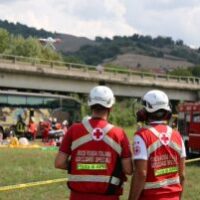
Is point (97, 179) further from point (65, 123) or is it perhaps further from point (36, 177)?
point (65, 123)

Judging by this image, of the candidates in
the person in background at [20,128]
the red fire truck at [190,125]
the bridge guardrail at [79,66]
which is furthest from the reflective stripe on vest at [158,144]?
the bridge guardrail at [79,66]

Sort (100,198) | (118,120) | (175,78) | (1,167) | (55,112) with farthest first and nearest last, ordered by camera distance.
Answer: (175,78) < (118,120) < (55,112) < (1,167) < (100,198)

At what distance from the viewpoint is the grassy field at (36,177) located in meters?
11.5

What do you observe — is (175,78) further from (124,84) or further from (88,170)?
(88,170)

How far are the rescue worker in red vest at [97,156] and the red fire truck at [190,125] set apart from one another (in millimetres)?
15831

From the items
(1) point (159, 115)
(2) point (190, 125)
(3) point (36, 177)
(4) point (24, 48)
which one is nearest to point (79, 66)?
(4) point (24, 48)

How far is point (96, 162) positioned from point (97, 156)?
5cm

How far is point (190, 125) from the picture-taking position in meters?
21.8

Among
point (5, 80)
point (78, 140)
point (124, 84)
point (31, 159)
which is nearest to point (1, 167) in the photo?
point (31, 159)

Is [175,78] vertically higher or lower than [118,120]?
higher

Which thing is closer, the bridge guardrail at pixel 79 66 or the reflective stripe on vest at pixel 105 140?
the reflective stripe on vest at pixel 105 140

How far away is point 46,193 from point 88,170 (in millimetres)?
6637

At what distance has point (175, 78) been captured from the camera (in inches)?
3194

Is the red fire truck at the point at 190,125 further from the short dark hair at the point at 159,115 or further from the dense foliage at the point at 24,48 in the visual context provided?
the dense foliage at the point at 24,48
